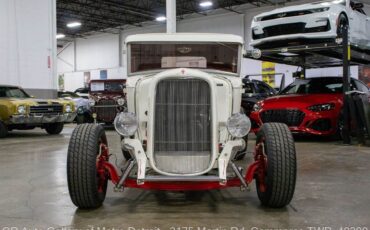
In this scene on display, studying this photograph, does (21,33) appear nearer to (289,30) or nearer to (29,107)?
(29,107)

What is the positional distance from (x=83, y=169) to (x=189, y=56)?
1646mm

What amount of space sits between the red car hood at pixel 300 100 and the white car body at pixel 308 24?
118 centimetres

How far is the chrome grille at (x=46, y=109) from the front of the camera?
10.4 metres

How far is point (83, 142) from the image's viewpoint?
3617mm

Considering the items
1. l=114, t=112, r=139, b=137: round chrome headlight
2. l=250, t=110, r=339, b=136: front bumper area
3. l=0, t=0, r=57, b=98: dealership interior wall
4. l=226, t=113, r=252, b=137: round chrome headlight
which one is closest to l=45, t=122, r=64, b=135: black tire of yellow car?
l=0, t=0, r=57, b=98: dealership interior wall

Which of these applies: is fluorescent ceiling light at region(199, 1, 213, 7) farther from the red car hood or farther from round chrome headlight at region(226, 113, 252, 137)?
round chrome headlight at region(226, 113, 252, 137)

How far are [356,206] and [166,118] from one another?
6.23 feet

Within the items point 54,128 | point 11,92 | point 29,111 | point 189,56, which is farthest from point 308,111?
point 11,92

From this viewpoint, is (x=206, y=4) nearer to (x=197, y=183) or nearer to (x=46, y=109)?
(x=46, y=109)

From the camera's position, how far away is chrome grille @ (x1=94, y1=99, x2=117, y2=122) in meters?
12.5

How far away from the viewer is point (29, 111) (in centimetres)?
1030

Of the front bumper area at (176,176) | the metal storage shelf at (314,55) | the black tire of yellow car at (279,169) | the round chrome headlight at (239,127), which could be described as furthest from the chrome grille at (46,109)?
the black tire of yellow car at (279,169)

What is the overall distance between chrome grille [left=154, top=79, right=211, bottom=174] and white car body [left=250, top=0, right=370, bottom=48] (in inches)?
201

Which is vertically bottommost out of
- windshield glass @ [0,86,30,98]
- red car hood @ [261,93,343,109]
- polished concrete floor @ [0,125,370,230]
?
polished concrete floor @ [0,125,370,230]
